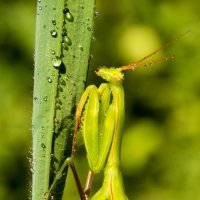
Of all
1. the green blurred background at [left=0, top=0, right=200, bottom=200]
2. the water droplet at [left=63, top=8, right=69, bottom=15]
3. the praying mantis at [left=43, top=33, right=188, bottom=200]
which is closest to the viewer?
the water droplet at [left=63, top=8, right=69, bottom=15]

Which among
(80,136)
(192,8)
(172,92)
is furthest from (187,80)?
(80,136)

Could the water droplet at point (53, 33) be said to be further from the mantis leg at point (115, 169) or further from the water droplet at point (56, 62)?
the mantis leg at point (115, 169)

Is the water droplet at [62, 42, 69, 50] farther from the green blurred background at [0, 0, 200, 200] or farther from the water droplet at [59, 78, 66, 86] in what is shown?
the green blurred background at [0, 0, 200, 200]

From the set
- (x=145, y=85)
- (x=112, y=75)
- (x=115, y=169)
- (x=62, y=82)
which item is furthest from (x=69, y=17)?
(x=145, y=85)

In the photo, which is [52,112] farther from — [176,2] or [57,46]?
[176,2]

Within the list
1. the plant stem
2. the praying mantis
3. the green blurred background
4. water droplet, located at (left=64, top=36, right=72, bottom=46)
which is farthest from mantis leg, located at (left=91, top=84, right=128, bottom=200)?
the green blurred background

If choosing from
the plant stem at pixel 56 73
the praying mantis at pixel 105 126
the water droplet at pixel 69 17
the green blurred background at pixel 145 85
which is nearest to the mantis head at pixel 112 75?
the praying mantis at pixel 105 126
